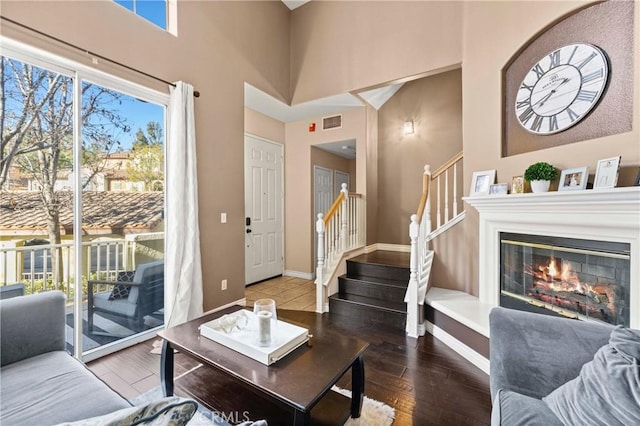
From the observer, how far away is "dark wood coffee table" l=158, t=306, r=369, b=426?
124 cm

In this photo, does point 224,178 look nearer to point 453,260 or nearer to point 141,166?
point 141,166

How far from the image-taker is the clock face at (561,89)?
1.95 metres

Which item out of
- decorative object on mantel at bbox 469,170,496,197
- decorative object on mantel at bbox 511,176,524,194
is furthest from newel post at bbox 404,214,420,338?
decorative object on mantel at bbox 511,176,524,194

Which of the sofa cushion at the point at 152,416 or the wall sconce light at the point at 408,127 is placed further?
the wall sconce light at the point at 408,127

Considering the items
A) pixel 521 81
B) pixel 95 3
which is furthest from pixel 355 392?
pixel 95 3

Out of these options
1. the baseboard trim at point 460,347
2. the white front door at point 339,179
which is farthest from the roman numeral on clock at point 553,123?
the white front door at point 339,179

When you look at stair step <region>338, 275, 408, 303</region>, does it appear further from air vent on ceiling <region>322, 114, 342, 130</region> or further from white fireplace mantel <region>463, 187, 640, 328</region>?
air vent on ceiling <region>322, 114, 342, 130</region>

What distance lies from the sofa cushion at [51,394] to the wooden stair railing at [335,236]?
90.6 inches

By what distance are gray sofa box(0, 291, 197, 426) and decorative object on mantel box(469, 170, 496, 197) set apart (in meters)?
2.81

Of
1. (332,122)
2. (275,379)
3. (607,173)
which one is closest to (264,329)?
(275,379)

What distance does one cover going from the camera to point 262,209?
15.5 ft

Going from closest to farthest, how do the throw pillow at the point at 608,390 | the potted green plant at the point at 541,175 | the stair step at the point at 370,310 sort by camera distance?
the throw pillow at the point at 608,390, the potted green plant at the point at 541,175, the stair step at the point at 370,310

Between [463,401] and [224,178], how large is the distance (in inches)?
119

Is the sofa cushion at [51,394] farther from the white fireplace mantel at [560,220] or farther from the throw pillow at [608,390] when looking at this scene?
the white fireplace mantel at [560,220]
